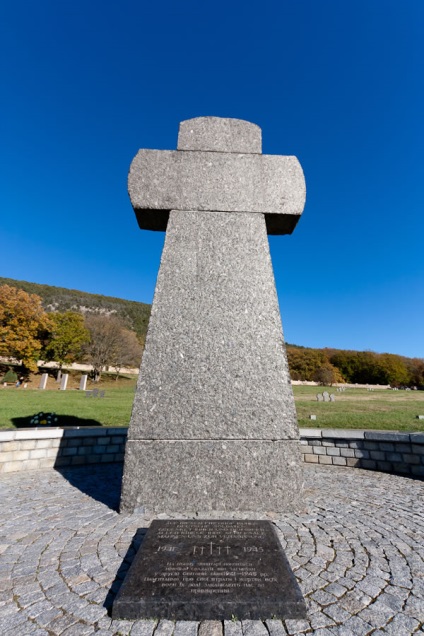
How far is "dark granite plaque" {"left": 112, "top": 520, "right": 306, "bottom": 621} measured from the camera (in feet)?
6.20

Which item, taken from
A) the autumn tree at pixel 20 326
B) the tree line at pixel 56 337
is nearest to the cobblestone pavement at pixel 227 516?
the autumn tree at pixel 20 326

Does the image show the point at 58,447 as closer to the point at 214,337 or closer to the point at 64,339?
Result: the point at 214,337

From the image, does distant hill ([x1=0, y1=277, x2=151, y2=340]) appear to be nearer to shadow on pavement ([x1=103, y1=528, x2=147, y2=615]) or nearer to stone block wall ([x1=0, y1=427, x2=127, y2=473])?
stone block wall ([x1=0, y1=427, x2=127, y2=473])

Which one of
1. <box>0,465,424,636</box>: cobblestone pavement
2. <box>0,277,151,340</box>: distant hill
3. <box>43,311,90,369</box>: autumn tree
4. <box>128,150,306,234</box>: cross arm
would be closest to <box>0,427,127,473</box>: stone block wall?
<box>0,465,424,636</box>: cobblestone pavement

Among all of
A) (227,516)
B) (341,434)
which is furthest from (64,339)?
(227,516)

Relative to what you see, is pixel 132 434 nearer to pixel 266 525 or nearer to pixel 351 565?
pixel 266 525

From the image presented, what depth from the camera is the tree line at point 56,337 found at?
3575 cm

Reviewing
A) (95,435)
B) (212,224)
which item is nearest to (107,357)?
(95,435)

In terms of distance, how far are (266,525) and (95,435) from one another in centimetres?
426

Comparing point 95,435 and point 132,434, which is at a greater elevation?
point 132,434

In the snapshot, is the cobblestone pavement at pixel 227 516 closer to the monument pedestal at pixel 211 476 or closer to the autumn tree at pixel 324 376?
the monument pedestal at pixel 211 476

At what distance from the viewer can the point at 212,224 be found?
440cm

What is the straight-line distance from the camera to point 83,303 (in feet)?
336

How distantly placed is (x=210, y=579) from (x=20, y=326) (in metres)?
41.0
